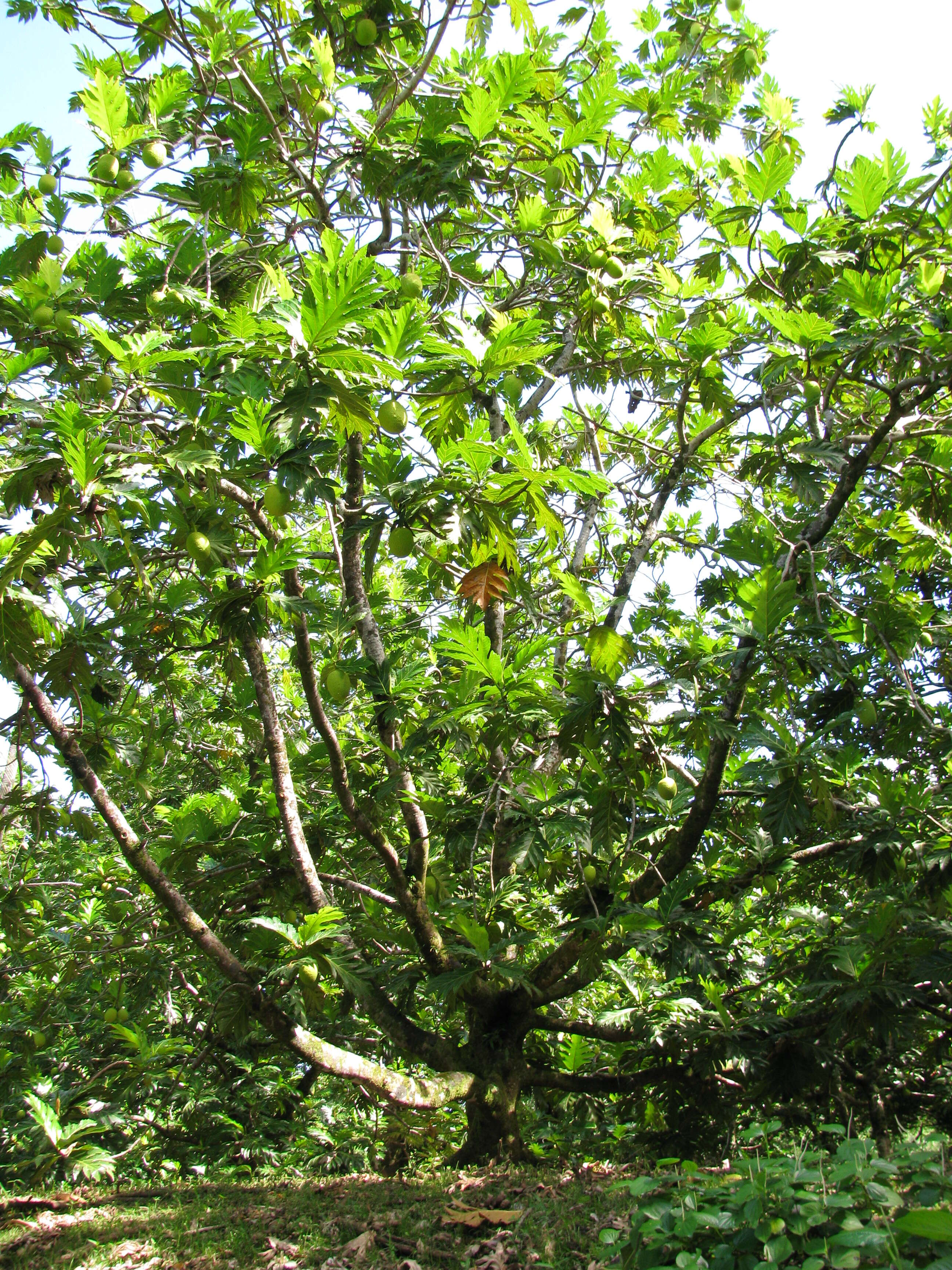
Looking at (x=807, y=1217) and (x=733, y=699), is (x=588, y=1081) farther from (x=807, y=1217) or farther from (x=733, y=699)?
(x=807, y=1217)

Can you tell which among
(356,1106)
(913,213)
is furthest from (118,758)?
(913,213)

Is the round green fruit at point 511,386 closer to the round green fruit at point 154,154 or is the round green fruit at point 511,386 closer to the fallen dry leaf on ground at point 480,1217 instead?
the round green fruit at point 154,154

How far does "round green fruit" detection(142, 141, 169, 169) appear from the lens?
2.99m

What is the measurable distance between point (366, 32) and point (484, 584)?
2436 millimetres

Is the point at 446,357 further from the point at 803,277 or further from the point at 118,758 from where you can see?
the point at 118,758

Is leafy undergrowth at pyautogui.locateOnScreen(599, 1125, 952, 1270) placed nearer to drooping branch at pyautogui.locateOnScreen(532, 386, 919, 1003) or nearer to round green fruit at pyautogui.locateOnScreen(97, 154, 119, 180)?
drooping branch at pyautogui.locateOnScreen(532, 386, 919, 1003)

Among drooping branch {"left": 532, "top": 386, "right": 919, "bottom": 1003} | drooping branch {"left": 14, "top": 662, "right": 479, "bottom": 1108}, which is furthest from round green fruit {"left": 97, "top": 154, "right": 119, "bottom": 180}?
drooping branch {"left": 532, "top": 386, "right": 919, "bottom": 1003}

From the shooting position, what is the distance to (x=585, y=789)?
297cm

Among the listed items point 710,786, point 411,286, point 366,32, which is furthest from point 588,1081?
point 366,32

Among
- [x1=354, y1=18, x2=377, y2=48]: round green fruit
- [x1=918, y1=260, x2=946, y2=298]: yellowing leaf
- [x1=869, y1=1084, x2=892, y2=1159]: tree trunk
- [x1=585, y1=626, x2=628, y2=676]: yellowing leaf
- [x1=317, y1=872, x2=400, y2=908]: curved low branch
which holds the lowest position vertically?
[x1=869, y1=1084, x2=892, y2=1159]: tree trunk

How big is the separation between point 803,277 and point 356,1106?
5121 millimetres

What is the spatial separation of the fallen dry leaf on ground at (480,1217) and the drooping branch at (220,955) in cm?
52

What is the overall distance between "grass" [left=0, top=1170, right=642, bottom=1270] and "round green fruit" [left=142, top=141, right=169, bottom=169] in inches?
134

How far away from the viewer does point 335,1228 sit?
2.29 m
